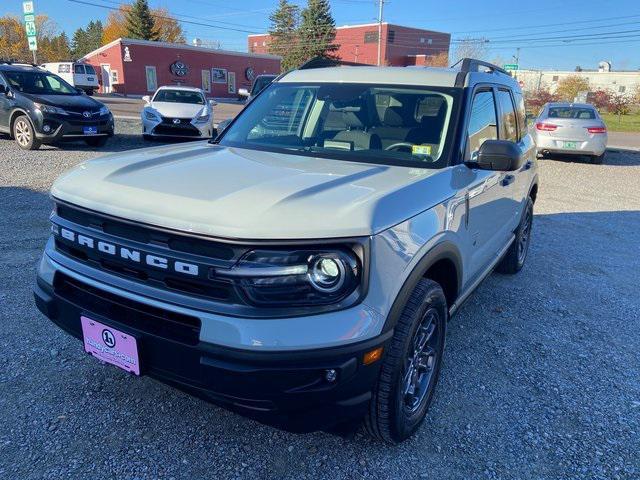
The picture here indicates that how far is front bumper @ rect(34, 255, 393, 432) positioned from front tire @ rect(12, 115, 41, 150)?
34.6ft

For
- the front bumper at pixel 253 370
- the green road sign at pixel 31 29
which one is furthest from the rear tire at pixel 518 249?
the green road sign at pixel 31 29

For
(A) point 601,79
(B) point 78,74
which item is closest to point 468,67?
→ (B) point 78,74

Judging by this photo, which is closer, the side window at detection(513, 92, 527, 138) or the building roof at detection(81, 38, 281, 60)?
the side window at detection(513, 92, 527, 138)

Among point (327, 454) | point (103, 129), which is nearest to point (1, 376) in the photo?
point (327, 454)

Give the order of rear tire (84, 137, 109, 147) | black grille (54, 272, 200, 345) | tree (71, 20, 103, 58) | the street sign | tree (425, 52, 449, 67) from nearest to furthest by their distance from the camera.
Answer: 1. black grille (54, 272, 200, 345)
2. rear tire (84, 137, 109, 147)
3. the street sign
4. tree (425, 52, 449, 67)
5. tree (71, 20, 103, 58)

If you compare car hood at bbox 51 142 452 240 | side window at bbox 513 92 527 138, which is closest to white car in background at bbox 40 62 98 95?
side window at bbox 513 92 527 138

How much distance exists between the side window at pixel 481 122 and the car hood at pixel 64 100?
10.1 meters

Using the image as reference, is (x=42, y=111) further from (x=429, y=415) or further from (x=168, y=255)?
(x=429, y=415)

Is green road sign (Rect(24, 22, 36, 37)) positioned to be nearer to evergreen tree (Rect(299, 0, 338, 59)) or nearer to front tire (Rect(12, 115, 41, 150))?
front tire (Rect(12, 115, 41, 150))

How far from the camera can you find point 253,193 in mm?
2207

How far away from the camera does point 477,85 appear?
347cm

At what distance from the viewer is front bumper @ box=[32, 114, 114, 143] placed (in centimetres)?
1085

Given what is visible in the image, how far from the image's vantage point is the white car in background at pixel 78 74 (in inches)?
1423

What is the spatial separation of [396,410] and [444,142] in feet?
5.23
